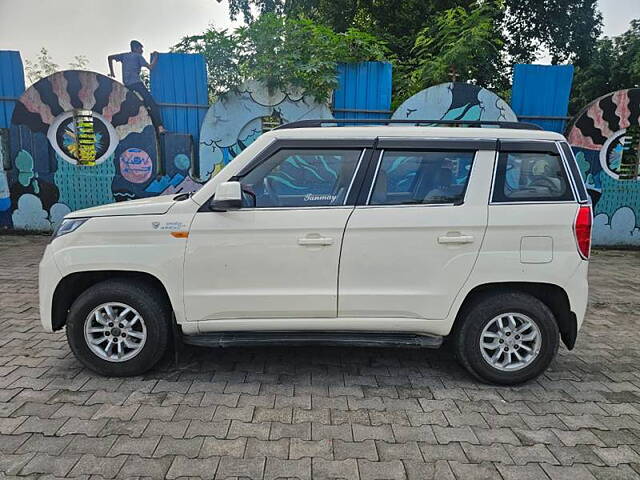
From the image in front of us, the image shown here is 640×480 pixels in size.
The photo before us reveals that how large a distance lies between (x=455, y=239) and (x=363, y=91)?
6.02 metres

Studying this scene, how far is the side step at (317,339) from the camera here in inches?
126

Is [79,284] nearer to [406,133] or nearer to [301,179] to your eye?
[301,179]

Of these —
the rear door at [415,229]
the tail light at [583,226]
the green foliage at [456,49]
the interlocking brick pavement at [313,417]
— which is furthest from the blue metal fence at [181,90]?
the tail light at [583,226]

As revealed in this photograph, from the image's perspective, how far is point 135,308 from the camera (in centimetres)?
319

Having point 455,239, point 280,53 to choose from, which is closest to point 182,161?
point 280,53

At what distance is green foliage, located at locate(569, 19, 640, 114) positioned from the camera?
53.9ft

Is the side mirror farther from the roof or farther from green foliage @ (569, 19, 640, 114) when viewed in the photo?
green foliage @ (569, 19, 640, 114)

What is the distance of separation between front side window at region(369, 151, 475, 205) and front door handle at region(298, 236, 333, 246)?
0.43m

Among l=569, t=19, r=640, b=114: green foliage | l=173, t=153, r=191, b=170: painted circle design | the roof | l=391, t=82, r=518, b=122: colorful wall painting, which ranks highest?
l=569, t=19, r=640, b=114: green foliage

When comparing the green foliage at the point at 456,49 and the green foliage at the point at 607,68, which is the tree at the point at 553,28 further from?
the green foliage at the point at 456,49

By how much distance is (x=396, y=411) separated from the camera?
2.94 metres

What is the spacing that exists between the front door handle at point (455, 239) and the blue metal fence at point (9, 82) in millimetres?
9209

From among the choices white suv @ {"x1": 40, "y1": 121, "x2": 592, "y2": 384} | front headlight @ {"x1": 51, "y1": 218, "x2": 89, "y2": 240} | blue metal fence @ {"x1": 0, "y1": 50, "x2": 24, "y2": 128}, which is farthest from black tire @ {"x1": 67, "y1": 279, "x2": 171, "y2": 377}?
blue metal fence @ {"x1": 0, "y1": 50, "x2": 24, "y2": 128}

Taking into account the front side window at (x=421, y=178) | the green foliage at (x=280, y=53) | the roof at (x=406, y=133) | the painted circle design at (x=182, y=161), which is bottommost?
the front side window at (x=421, y=178)
